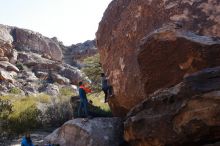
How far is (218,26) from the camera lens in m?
12.0

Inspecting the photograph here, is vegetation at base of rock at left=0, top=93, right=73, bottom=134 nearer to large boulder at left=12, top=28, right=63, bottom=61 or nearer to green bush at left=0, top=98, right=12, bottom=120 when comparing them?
green bush at left=0, top=98, right=12, bottom=120

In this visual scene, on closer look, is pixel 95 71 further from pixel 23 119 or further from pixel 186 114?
pixel 186 114

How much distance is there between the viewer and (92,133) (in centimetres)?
1217

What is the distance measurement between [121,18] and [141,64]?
386cm

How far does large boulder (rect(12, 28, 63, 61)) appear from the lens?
1683 inches

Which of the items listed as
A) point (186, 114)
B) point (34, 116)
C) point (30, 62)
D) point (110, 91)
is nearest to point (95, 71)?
point (34, 116)

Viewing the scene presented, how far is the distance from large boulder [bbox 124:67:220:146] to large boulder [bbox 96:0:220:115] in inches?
81.3

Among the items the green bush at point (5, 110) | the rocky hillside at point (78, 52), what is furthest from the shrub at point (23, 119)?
the rocky hillside at point (78, 52)

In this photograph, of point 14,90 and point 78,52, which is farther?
point 78,52

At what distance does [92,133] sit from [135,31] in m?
3.85

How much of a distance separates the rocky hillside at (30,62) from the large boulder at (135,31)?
1727 centimetres

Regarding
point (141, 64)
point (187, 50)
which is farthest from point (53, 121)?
point (187, 50)

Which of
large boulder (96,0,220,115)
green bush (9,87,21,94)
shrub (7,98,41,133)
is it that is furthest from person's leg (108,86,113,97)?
green bush (9,87,21,94)

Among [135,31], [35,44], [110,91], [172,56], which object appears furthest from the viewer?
[35,44]
